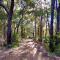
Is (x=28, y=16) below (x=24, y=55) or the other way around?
the other way around

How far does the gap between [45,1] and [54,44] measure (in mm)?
11141

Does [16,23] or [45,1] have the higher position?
[45,1]

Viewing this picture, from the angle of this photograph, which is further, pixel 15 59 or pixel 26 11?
pixel 26 11

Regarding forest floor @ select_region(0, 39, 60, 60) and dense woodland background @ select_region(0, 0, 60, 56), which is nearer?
forest floor @ select_region(0, 39, 60, 60)

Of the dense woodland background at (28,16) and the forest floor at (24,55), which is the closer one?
the forest floor at (24,55)

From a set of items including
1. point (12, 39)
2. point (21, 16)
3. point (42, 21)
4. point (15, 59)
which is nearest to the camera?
point (15, 59)

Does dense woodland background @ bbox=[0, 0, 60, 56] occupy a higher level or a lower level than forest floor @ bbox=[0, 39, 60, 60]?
higher

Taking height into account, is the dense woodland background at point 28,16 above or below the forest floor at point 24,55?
above

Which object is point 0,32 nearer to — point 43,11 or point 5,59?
point 43,11

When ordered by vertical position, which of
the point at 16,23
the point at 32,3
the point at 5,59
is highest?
the point at 32,3

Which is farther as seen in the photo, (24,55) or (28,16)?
(28,16)

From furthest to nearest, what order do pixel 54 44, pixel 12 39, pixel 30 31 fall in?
1. pixel 30 31
2. pixel 12 39
3. pixel 54 44

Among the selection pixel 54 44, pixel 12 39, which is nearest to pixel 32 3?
pixel 12 39

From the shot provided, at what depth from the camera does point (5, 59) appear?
34.0 ft
